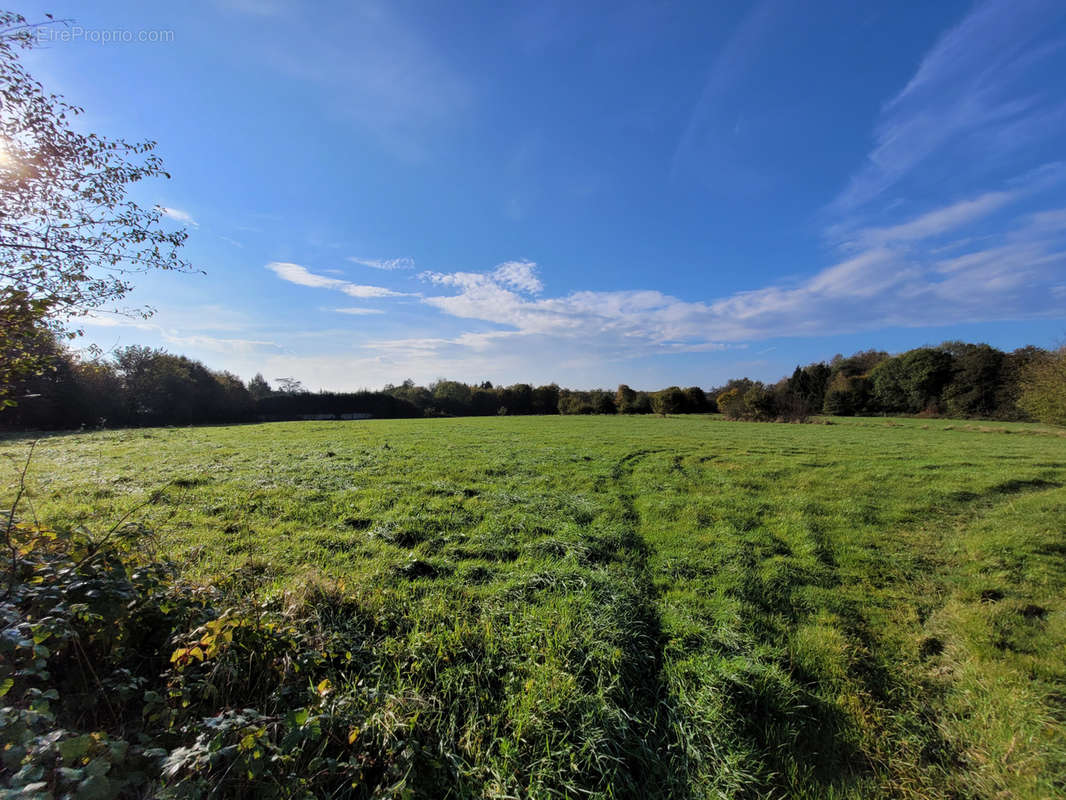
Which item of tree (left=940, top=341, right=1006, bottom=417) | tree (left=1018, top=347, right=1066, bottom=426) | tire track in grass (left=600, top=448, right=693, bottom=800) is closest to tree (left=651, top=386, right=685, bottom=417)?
tree (left=940, top=341, right=1006, bottom=417)

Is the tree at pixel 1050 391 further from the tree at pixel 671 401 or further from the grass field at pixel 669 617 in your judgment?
the tree at pixel 671 401

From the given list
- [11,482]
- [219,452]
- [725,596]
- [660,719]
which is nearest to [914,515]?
[725,596]

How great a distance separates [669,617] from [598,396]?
5910 cm

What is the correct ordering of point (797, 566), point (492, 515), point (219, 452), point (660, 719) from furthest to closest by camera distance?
1. point (219, 452)
2. point (492, 515)
3. point (797, 566)
4. point (660, 719)

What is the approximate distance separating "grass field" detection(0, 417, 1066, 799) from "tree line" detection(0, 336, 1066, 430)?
1131 inches

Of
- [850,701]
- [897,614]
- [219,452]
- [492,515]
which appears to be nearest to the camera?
[850,701]

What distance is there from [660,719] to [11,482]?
12.8 metres

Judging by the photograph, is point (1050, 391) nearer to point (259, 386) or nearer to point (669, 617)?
point (669, 617)

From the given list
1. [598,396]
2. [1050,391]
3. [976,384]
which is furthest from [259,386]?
[976,384]

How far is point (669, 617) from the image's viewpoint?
4102 millimetres

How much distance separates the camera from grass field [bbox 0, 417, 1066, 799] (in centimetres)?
259

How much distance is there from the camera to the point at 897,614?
174 inches

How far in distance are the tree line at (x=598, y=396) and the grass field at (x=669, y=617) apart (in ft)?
94.2

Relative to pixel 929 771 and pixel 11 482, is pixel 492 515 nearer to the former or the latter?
pixel 929 771
